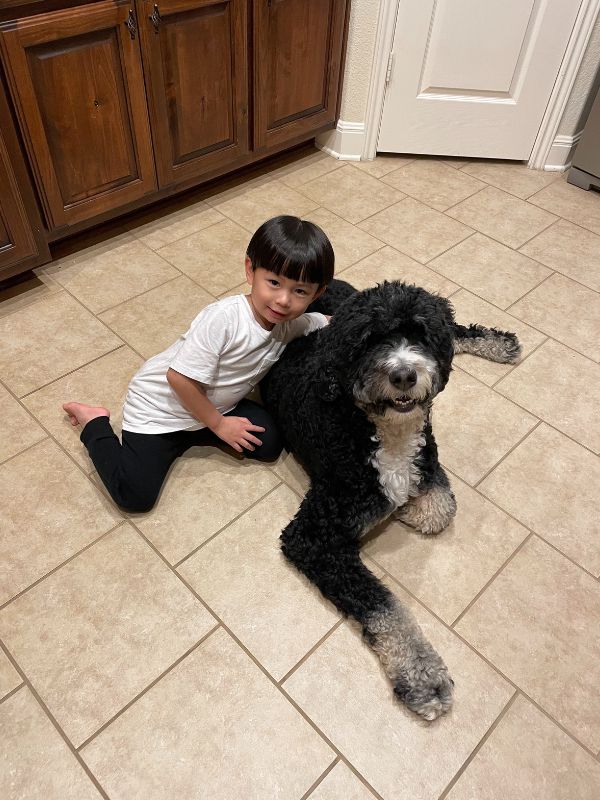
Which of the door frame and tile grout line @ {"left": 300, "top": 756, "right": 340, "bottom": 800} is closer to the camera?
tile grout line @ {"left": 300, "top": 756, "right": 340, "bottom": 800}

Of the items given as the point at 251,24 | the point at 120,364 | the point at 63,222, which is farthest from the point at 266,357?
the point at 251,24

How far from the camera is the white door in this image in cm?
239

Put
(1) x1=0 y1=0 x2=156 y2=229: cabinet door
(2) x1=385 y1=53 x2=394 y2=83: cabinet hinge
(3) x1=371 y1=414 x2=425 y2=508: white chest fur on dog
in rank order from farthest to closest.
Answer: (2) x1=385 y1=53 x2=394 y2=83: cabinet hinge, (1) x1=0 y1=0 x2=156 y2=229: cabinet door, (3) x1=371 y1=414 x2=425 y2=508: white chest fur on dog

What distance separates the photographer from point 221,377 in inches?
54.9

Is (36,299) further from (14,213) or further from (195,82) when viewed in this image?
(195,82)

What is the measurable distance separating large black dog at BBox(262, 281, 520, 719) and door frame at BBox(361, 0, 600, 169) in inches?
66.2

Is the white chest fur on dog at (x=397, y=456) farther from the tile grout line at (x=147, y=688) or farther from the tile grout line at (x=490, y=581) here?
the tile grout line at (x=147, y=688)

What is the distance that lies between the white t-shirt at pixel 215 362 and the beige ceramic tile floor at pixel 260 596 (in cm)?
17

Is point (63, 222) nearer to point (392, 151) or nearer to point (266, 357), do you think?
point (266, 357)

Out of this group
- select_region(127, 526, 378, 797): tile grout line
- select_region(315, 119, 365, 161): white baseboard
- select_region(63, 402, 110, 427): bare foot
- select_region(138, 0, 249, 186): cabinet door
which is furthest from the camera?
select_region(315, 119, 365, 161): white baseboard

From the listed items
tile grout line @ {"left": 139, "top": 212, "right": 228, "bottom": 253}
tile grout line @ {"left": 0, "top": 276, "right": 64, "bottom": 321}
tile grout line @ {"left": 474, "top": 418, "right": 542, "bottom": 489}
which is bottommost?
tile grout line @ {"left": 0, "top": 276, "right": 64, "bottom": 321}

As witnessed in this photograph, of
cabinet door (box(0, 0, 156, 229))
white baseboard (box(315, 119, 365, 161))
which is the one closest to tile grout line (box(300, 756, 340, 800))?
cabinet door (box(0, 0, 156, 229))

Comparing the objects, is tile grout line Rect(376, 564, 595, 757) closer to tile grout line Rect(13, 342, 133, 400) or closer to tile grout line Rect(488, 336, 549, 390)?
tile grout line Rect(488, 336, 549, 390)

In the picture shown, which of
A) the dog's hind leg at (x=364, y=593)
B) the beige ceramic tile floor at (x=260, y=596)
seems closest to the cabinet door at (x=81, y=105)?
the beige ceramic tile floor at (x=260, y=596)
